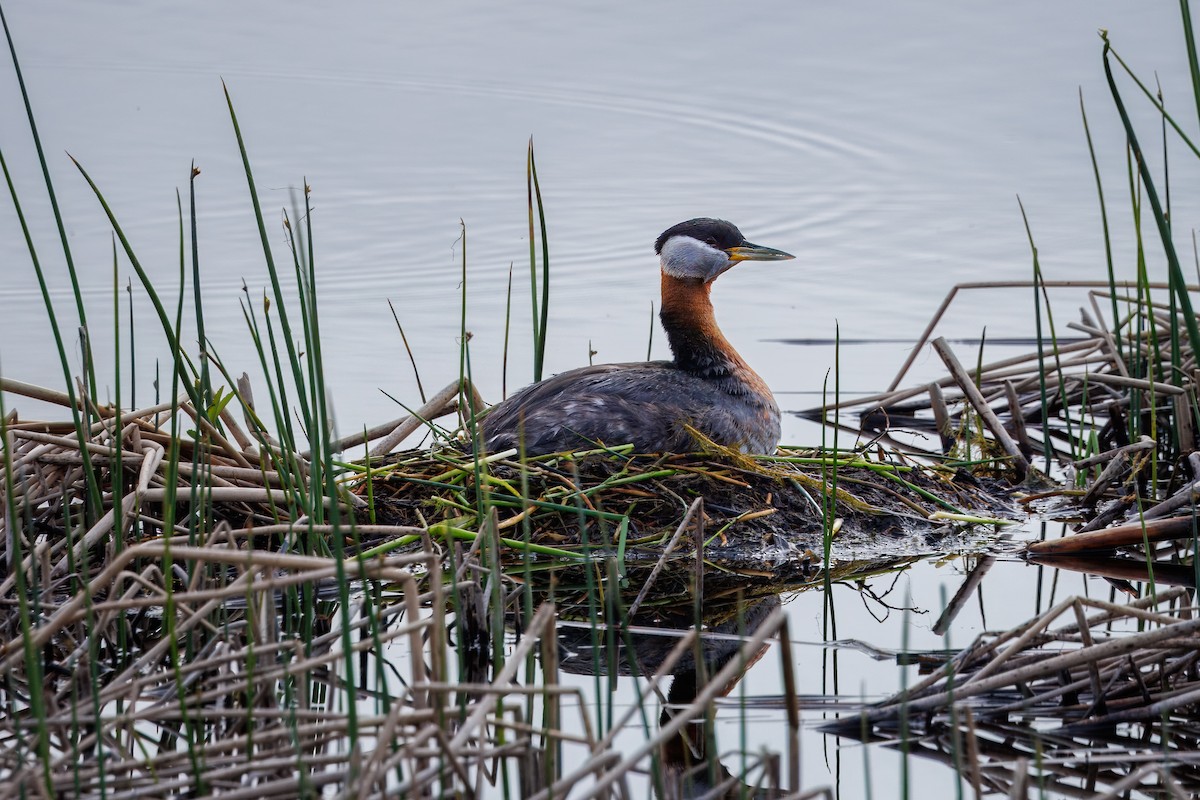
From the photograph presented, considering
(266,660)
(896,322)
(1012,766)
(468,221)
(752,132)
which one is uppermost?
(752,132)

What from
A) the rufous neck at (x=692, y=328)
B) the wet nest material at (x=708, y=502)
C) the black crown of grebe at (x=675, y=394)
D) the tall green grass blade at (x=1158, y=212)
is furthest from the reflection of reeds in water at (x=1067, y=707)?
the rufous neck at (x=692, y=328)

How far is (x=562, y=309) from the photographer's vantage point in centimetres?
854

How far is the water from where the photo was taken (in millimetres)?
8289

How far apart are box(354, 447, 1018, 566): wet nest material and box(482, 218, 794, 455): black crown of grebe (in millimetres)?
174

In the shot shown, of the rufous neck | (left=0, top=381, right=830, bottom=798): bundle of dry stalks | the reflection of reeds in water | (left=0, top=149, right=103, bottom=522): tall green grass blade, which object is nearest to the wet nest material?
(left=0, top=381, right=830, bottom=798): bundle of dry stalks

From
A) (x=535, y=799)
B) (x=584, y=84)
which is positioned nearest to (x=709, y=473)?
(x=535, y=799)

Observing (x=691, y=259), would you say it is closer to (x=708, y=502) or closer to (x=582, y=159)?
(x=708, y=502)

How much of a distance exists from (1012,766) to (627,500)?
221cm

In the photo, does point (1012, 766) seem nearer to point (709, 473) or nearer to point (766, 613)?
point (766, 613)

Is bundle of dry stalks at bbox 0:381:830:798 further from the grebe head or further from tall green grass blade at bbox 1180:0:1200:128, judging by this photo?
the grebe head

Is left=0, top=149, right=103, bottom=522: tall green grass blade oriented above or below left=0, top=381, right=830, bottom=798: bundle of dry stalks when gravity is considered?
above

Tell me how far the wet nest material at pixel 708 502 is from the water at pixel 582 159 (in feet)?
1.67

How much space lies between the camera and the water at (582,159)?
8.29m

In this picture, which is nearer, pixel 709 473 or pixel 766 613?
pixel 766 613
